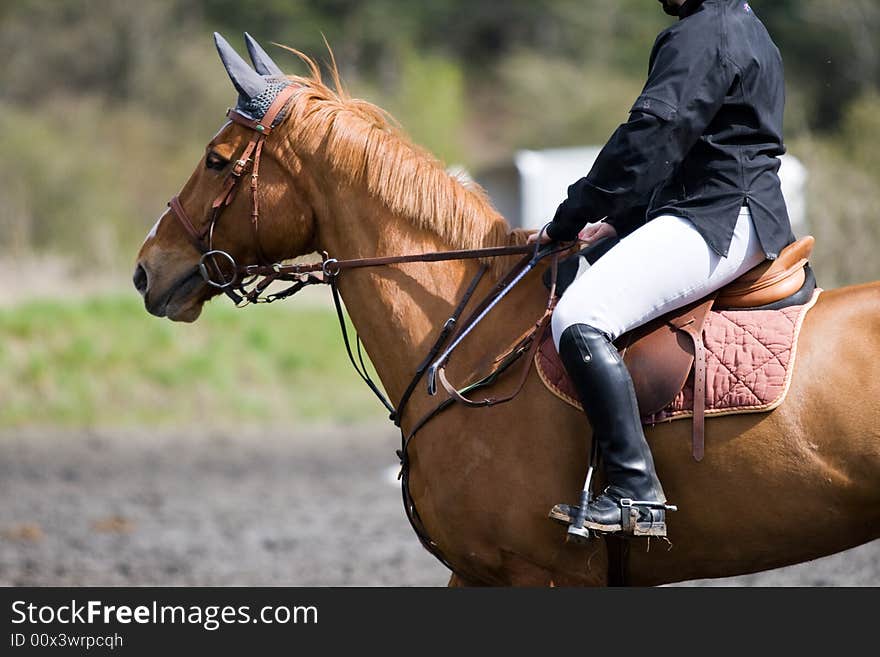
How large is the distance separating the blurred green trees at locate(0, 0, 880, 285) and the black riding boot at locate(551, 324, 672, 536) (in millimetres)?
11106

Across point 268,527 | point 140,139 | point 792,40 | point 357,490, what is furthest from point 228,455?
point 792,40

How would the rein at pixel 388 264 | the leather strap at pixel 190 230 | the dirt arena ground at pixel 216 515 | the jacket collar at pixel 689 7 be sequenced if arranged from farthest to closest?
1. the dirt arena ground at pixel 216 515
2. the leather strap at pixel 190 230
3. the rein at pixel 388 264
4. the jacket collar at pixel 689 7

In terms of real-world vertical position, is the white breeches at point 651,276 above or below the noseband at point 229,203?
below

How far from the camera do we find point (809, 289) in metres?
3.73

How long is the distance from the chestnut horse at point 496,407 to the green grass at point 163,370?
8.73 meters

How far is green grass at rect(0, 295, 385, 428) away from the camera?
1246cm

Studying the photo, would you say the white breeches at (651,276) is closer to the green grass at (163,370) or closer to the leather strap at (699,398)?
the leather strap at (699,398)

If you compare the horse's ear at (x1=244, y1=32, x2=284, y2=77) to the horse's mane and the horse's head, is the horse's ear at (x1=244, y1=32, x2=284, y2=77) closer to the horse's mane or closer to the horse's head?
the horse's head

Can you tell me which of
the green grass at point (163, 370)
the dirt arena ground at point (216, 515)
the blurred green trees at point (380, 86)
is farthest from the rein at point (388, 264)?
the blurred green trees at point (380, 86)

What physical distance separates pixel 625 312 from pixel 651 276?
0.15m

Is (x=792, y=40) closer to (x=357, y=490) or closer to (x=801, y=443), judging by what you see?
(x=357, y=490)

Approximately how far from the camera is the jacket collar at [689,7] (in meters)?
3.67

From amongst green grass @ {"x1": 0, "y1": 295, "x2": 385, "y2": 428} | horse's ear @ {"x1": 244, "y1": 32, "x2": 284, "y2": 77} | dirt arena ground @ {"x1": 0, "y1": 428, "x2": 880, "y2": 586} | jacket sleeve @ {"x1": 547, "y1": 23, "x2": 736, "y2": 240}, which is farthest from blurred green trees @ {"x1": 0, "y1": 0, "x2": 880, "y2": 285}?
horse's ear @ {"x1": 244, "y1": 32, "x2": 284, "y2": 77}

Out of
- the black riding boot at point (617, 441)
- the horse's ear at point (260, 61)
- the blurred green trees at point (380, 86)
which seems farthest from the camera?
the blurred green trees at point (380, 86)
